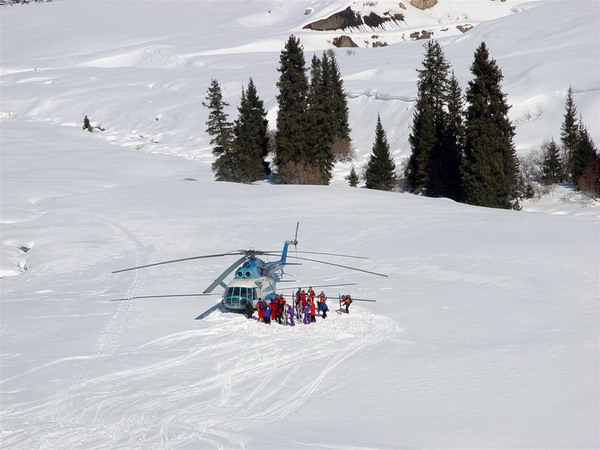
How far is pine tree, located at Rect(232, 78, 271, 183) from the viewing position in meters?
55.5

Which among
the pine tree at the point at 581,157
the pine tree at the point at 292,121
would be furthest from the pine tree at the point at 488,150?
the pine tree at the point at 292,121

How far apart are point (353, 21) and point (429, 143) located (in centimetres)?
9289

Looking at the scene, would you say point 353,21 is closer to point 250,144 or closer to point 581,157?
point 250,144

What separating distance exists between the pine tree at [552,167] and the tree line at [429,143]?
0.20ft

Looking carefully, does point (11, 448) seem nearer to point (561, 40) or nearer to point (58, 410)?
point (58, 410)

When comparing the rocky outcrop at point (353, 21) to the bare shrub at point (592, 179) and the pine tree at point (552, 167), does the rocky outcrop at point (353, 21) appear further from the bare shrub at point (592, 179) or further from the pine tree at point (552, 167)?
the bare shrub at point (592, 179)

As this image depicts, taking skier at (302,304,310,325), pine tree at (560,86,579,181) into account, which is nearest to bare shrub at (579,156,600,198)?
Result: pine tree at (560,86,579,181)

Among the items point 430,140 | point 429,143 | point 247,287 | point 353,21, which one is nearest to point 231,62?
point 353,21

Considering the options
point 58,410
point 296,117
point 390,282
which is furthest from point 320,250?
point 296,117

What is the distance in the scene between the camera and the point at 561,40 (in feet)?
239

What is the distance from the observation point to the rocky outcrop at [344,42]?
409 feet

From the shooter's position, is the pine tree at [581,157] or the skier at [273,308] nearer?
the skier at [273,308]

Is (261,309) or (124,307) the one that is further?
(124,307)

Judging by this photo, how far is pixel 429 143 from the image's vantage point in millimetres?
48844
